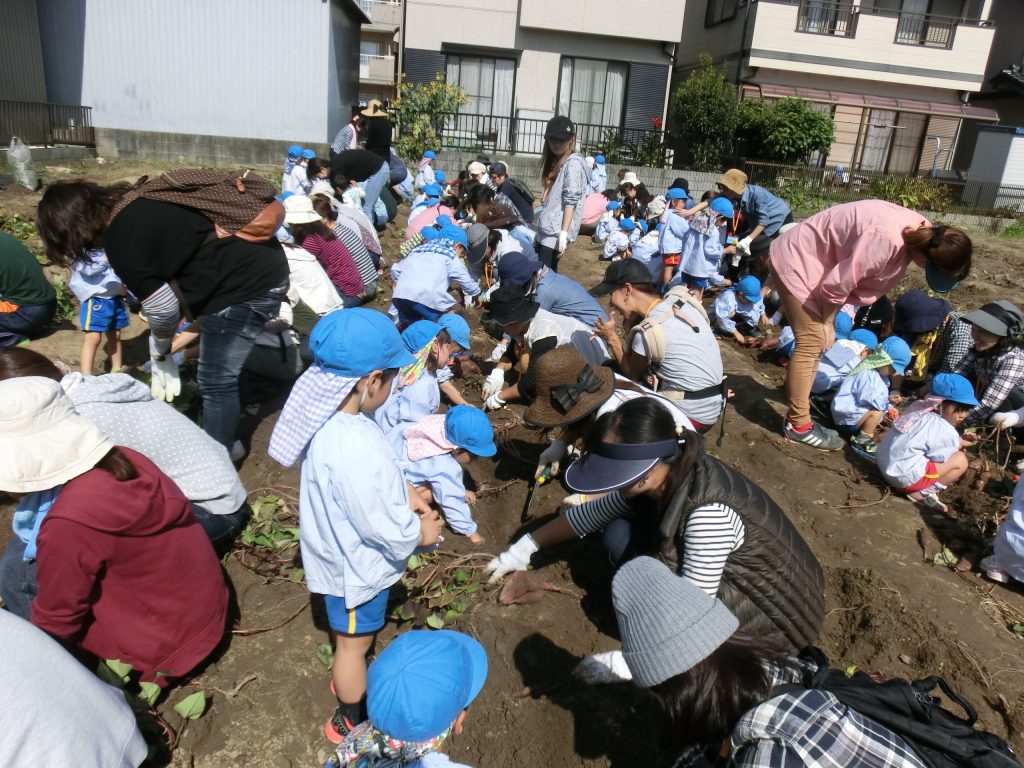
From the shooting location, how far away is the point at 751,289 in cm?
694

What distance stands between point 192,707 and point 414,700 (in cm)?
129

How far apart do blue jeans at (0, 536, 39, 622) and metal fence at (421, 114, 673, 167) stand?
1450 cm

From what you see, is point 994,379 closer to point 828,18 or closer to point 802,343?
point 802,343

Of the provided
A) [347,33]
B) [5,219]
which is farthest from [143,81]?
[5,219]

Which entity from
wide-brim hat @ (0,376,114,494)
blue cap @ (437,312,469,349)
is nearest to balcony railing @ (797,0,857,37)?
blue cap @ (437,312,469,349)

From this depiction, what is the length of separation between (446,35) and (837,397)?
1549 centimetres

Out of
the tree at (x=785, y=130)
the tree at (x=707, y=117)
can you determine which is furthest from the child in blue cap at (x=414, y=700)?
the tree at (x=707, y=117)

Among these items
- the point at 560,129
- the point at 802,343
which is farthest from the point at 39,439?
the point at 560,129

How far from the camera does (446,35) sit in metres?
16.8

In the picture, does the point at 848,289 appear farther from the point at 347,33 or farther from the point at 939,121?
the point at 939,121

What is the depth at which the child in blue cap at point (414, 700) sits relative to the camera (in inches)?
62.1

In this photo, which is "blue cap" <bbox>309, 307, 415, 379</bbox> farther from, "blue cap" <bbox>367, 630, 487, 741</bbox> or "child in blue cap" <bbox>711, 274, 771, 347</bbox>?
"child in blue cap" <bbox>711, 274, 771, 347</bbox>

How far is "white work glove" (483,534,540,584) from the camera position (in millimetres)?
3066

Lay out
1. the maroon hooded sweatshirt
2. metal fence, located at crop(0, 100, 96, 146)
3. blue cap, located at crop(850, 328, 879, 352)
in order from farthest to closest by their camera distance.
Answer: metal fence, located at crop(0, 100, 96, 146) < blue cap, located at crop(850, 328, 879, 352) < the maroon hooded sweatshirt
